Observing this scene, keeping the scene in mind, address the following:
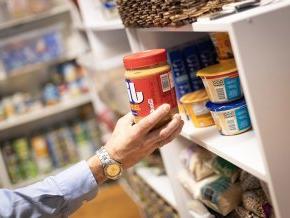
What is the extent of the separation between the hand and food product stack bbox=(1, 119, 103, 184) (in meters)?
1.82

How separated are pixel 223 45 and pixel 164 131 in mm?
265

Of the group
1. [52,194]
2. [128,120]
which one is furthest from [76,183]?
[128,120]

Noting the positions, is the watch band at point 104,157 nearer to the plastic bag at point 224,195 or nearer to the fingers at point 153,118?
the fingers at point 153,118

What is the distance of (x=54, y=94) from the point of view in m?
2.63

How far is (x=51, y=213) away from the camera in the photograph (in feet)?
3.17

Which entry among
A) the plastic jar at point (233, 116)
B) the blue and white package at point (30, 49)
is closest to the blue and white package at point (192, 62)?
the plastic jar at point (233, 116)

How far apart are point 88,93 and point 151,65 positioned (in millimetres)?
1883

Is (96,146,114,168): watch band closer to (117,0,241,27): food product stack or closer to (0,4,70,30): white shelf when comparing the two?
(117,0,241,27): food product stack

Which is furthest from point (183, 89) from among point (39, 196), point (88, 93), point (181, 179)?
point (88, 93)

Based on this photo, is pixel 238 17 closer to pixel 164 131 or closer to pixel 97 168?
pixel 164 131

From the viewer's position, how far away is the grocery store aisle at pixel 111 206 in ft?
7.41

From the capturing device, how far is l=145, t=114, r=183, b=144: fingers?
848 mm

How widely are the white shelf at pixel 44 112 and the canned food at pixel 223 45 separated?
1777 mm

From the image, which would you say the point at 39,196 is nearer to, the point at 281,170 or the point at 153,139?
the point at 153,139
